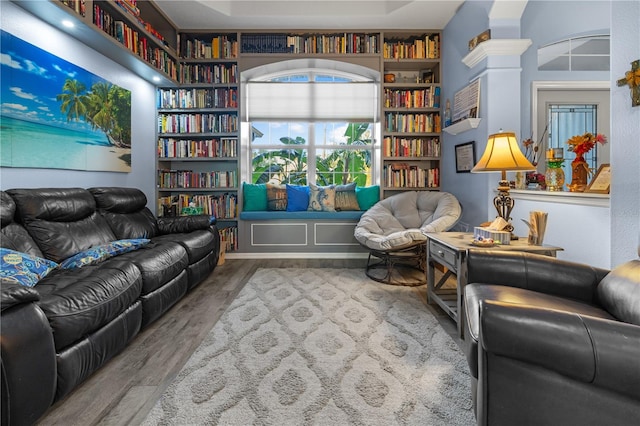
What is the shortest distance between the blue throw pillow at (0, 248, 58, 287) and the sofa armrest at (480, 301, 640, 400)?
6.87 feet

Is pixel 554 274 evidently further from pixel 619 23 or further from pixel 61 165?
pixel 61 165

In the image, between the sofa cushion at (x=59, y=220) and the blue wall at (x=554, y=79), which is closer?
the blue wall at (x=554, y=79)

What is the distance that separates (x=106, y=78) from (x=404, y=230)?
11.8 ft

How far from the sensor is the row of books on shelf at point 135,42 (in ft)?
10.0

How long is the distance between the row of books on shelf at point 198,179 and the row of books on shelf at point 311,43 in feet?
5.74

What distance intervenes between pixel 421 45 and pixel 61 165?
4.43 m

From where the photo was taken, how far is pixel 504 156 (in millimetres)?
2363

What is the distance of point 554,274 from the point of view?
65.1 inches

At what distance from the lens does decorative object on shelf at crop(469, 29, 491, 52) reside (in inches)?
127

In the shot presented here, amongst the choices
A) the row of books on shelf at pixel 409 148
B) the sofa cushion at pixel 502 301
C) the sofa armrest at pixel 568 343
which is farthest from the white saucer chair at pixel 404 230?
the sofa armrest at pixel 568 343

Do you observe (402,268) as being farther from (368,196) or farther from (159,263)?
(159,263)

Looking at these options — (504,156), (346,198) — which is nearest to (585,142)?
(504,156)

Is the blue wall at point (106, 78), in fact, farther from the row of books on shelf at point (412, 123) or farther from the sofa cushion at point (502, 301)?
the row of books on shelf at point (412, 123)

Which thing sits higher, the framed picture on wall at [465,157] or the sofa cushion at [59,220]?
the framed picture on wall at [465,157]
